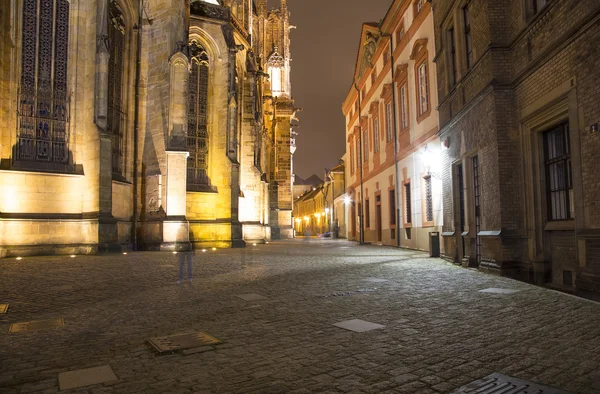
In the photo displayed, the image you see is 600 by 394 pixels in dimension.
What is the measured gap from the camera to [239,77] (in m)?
26.9

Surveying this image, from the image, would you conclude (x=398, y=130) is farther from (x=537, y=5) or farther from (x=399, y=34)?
(x=537, y=5)

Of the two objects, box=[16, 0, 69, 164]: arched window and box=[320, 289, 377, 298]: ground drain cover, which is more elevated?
box=[16, 0, 69, 164]: arched window

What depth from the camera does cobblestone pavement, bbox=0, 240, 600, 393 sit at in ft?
10.2

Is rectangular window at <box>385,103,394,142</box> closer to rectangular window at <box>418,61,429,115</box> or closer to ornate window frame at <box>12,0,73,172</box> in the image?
rectangular window at <box>418,61,429,115</box>

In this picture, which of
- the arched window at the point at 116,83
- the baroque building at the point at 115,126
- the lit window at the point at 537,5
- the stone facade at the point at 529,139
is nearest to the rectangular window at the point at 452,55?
the stone facade at the point at 529,139

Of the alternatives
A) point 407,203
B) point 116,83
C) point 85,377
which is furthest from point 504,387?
point 116,83

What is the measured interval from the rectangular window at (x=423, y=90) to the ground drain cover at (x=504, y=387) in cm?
1477

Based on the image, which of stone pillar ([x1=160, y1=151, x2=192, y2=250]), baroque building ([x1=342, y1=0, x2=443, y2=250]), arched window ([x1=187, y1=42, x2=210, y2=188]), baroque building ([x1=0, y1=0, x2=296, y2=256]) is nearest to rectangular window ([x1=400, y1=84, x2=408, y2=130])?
baroque building ([x1=342, y1=0, x2=443, y2=250])

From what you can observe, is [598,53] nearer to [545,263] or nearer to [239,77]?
[545,263]

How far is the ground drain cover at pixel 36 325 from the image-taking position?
15.3 feet

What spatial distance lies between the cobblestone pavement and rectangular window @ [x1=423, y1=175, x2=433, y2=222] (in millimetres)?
8785

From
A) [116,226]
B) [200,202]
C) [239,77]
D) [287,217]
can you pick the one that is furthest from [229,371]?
[287,217]

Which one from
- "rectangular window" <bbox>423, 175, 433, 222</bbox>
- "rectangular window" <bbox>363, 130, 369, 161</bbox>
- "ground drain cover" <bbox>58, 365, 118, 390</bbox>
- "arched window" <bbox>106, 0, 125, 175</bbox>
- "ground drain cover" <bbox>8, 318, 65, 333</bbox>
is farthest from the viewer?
"rectangular window" <bbox>363, 130, 369, 161</bbox>

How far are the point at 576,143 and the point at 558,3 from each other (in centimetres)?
235
